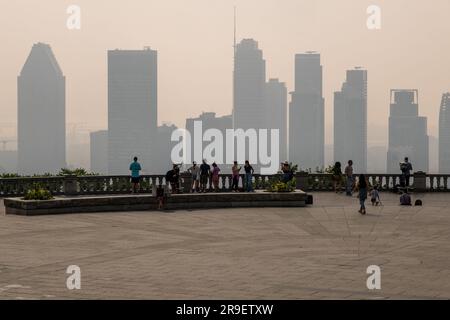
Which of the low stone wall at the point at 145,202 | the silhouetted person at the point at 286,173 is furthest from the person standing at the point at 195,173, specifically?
the low stone wall at the point at 145,202

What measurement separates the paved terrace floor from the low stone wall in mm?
971

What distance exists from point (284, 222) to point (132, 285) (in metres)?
12.6

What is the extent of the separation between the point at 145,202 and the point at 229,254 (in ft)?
41.2

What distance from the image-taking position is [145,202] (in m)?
30.7

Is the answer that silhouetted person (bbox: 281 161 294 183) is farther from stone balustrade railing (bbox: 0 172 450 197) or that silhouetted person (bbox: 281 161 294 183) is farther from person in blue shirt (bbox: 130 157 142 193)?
person in blue shirt (bbox: 130 157 142 193)

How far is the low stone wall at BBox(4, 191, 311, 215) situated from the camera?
1115 inches

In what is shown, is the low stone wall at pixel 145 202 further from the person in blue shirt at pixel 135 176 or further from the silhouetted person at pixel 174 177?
the person in blue shirt at pixel 135 176

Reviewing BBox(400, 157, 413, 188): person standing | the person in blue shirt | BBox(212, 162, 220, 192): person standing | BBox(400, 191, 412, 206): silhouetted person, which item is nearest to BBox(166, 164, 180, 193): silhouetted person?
the person in blue shirt

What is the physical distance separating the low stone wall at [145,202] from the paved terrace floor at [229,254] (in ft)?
3.19

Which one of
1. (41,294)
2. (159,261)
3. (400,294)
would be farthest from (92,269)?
(400,294)

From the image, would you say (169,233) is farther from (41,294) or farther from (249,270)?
(41,294)

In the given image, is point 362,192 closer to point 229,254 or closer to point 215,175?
point 215,175

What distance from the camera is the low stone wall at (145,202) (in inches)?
1115

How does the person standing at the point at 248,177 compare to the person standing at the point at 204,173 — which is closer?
the person standing at the point at 248,177
